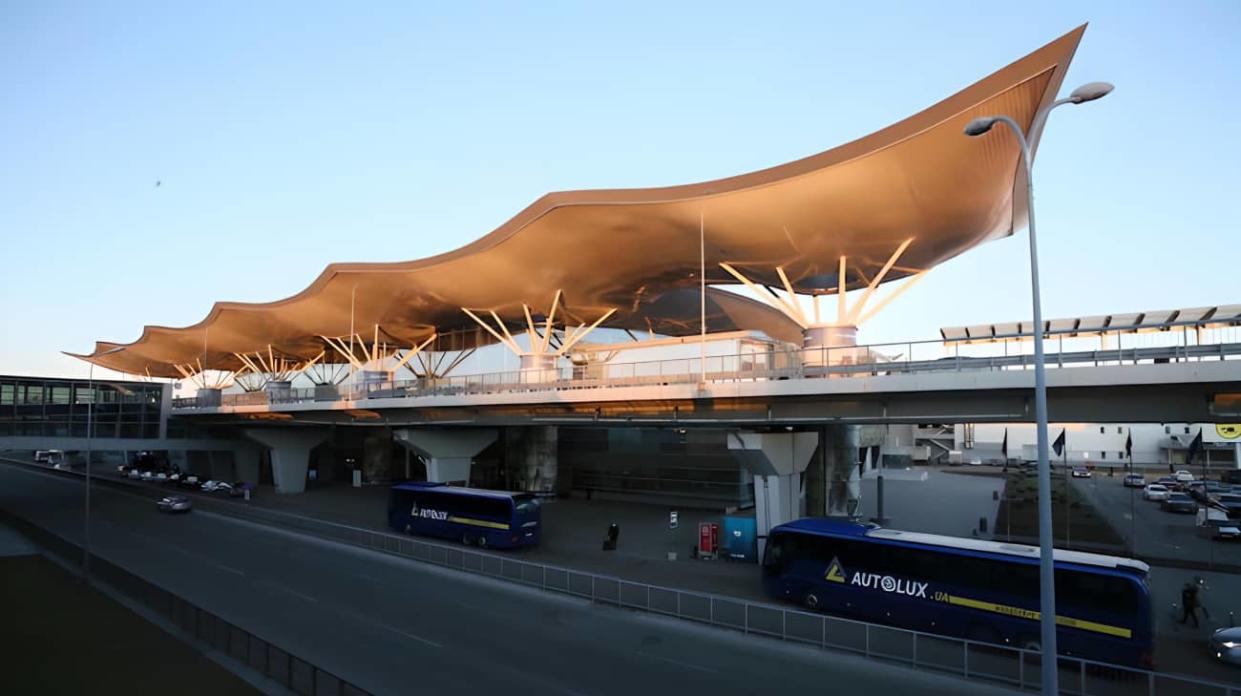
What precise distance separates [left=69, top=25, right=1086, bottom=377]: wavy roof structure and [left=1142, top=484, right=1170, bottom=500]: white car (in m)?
26.9

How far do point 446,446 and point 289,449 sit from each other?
22.0 metres

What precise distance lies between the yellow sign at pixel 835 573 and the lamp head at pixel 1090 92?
14.2m

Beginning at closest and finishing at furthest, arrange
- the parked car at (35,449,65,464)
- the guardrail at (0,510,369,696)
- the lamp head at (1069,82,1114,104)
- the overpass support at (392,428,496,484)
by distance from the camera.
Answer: the lamp head at (1069,82,1114,104), the guardrail at (0,510,369,696), the overpass support at (392,428,496,484), the parked car at (35,449,65,464)

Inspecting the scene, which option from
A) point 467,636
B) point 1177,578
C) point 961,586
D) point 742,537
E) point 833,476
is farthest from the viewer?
point 833,476

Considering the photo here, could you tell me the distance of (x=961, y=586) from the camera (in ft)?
57.7

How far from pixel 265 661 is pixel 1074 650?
17628 mm

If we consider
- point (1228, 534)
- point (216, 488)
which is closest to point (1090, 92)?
point (1228, 534)

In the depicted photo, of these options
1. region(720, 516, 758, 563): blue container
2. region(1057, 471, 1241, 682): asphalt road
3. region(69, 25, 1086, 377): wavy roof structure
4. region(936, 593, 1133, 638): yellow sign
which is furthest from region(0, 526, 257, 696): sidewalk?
region(1057, 471, 1241, 682): asphalt road

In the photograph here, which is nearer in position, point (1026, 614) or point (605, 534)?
point (1026, 614)

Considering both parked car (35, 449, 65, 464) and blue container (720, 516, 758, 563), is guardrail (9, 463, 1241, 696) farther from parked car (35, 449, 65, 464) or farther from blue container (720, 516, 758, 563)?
parked car (35, 449, 65, 464)

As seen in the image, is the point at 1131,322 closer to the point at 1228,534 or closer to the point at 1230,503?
the point at 1228,534

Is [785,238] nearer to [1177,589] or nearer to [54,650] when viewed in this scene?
[1177,589]

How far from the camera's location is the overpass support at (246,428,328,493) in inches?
2250

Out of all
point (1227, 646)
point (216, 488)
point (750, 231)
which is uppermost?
point (750, 231)
